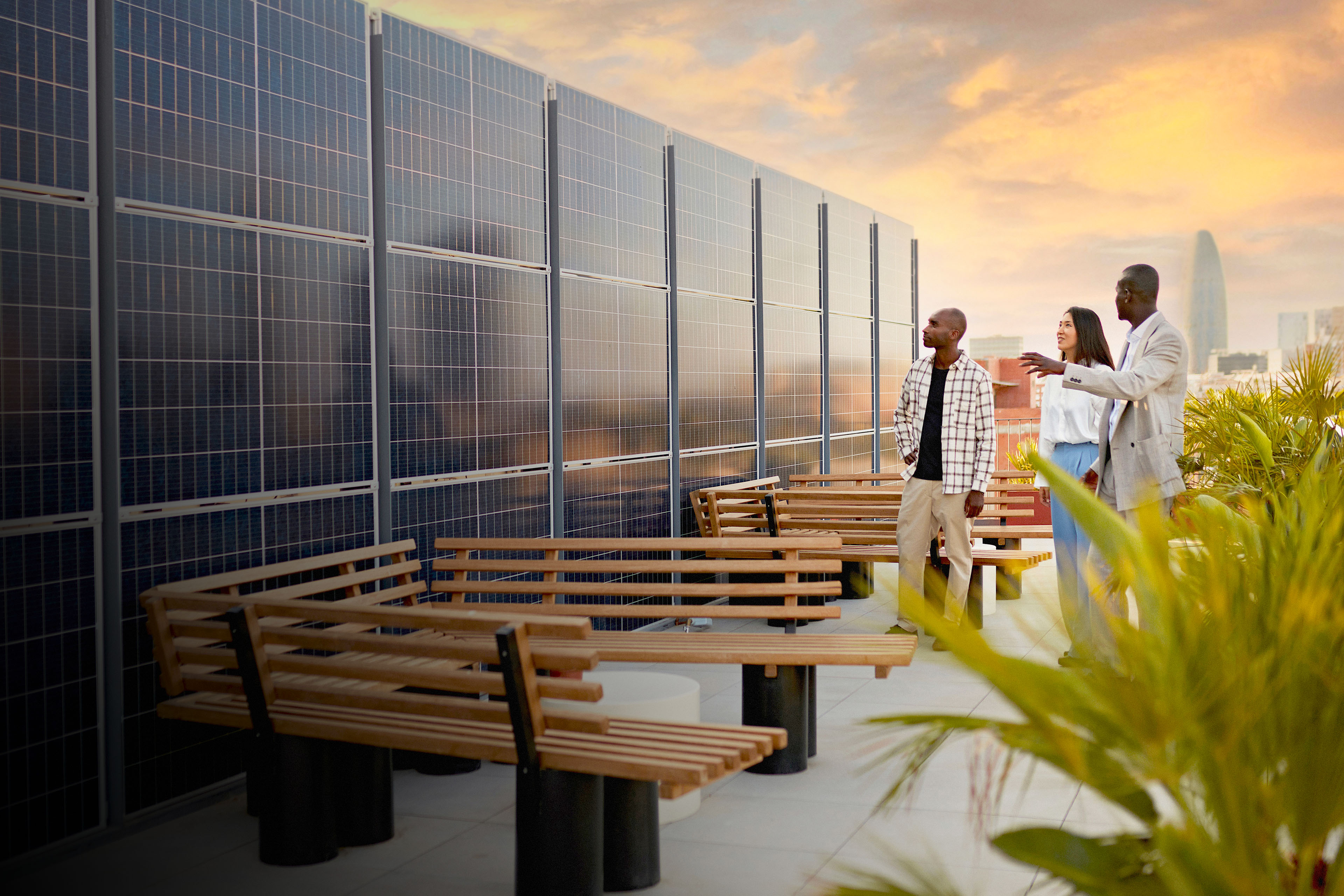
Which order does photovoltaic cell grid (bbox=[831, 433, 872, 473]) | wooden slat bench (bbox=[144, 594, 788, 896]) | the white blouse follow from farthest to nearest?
1. photovoltaic cell grid (bbox=[831, 433, 872, 473])
2. the white blouse
3. wooden slat bench (bbox=[144, 594, 788, 896])

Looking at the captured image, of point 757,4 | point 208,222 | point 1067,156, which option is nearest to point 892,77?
point 757,4

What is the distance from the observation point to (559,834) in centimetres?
365

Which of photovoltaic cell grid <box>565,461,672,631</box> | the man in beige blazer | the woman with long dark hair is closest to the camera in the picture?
the man in beige blazer

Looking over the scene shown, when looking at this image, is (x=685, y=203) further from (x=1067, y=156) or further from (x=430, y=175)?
(x=1067, y=156)

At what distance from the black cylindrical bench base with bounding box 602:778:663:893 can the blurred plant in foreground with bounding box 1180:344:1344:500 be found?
3.07 metres

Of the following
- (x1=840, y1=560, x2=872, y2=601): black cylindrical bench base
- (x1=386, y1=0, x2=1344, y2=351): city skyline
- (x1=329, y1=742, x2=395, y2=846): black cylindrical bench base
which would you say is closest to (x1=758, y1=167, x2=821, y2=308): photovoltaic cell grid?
(x1=840, y1=560, x2=872, y2=601): black cylindrical bench base

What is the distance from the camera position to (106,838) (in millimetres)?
4469

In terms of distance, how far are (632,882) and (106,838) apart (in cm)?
206

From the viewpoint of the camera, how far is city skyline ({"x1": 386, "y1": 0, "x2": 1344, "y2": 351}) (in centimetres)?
2362

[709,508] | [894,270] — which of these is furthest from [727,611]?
[894,270]

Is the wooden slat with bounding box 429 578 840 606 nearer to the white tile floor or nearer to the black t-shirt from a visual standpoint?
the white tile floor

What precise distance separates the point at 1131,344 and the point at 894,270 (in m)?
7.94

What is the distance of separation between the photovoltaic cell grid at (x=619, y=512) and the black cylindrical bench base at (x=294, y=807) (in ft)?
10.5

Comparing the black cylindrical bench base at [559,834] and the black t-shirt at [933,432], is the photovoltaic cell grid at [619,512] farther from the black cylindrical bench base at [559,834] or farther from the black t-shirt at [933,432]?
the black cylindrical bench base at [559,834]
